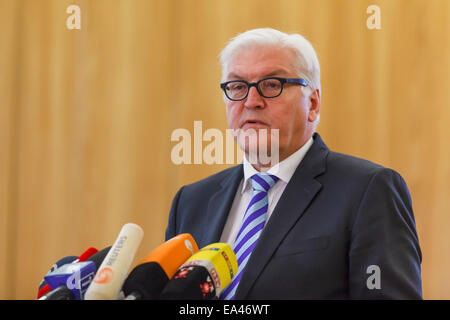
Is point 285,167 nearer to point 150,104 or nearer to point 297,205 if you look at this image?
point 297,205

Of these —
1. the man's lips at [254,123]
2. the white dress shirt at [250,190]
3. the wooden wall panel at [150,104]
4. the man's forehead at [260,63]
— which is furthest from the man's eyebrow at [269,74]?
the wooden wall panel at [150,104]

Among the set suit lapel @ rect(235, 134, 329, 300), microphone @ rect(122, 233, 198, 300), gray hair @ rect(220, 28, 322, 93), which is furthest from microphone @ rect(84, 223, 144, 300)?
gray hair @ rect(220, 28, 322, 93)

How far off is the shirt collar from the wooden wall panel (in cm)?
103

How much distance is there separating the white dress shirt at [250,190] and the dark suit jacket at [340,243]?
67 mm

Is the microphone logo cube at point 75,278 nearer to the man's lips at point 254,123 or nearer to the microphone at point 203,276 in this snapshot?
the microphone at point 203,276

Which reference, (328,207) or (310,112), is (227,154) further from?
(328,207)

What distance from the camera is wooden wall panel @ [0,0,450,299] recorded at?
235cm

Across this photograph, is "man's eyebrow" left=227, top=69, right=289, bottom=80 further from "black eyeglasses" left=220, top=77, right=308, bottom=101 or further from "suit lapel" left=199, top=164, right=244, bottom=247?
"suit lapel" left=199, top=164, right=244, bottom=247

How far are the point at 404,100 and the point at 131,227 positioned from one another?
199cm

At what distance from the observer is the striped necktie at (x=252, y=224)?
3.64 ft

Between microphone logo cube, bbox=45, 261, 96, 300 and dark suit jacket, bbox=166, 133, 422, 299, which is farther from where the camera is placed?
dark suit jacket, bbox=166, 133, 422, 299

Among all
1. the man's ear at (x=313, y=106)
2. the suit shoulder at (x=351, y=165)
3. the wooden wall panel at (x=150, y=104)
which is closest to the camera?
the suit shoulder at (x=351, y=165)

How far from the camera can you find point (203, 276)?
763 mm

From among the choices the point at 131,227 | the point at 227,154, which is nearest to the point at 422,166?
the point at 227,154
